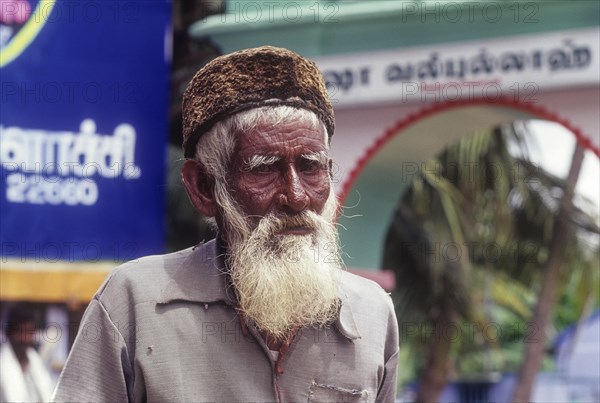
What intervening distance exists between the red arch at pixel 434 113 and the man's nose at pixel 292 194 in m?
3.80

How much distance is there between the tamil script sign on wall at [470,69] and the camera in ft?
18.5

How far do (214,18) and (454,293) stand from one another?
19.8 feet

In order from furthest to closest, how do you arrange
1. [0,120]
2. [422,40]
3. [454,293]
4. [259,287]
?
[454,293] → [422,40] → [0,120] → [259,287]

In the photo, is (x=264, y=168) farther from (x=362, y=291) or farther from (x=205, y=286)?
(x=362, y=291)

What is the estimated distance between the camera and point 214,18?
6.37m

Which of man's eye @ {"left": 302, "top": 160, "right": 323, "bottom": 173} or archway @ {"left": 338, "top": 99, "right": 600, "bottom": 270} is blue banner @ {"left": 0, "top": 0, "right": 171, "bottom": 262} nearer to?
archway @ {"left": 338, "top": 99, "right": 600, "bottom": 270}

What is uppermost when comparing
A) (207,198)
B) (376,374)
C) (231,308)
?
(207,198)

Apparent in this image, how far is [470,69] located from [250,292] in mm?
3993

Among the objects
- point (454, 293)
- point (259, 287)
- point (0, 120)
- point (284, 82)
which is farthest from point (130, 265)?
point (454, 293)

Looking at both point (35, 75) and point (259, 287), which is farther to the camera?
point (35, 75)

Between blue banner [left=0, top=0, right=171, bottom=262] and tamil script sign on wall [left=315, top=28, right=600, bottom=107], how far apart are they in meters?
1.11

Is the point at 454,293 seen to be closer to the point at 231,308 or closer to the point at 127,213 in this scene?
the point at 127,213

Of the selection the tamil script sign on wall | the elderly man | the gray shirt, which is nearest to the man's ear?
the elderly man

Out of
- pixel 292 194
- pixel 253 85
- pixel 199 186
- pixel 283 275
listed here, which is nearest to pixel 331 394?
pixel 283 275
